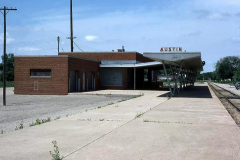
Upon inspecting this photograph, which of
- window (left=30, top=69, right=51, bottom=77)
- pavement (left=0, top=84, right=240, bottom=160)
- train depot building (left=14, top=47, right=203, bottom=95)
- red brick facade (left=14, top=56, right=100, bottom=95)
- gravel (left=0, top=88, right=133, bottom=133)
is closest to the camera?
pavement (left=0, top=84, right=240, bottom=160)

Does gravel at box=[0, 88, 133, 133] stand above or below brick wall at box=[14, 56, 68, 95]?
below

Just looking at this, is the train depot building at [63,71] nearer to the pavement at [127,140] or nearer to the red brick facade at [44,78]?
the red brick facade at [44,78]

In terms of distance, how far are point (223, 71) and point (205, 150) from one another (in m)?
124

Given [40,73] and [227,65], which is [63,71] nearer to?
[40,73]

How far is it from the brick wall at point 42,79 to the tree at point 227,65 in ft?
330

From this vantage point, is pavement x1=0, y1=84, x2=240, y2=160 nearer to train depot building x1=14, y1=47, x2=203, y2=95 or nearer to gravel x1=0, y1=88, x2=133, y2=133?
gravel x1=0, y1=88, x2=133, y2=133

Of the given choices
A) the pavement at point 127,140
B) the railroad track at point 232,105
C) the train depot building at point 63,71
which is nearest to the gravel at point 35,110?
the pavement at point 127,140

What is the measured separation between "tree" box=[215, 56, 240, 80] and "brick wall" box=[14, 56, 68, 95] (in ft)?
330

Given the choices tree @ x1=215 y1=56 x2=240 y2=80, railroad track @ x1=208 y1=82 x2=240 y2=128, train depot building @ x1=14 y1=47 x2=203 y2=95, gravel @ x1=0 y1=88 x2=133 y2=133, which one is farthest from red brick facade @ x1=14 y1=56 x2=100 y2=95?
tree @ x1=215 y1=56 x2=240 y2=80

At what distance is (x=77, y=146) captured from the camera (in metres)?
8.02

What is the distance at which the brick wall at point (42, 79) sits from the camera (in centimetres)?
3275

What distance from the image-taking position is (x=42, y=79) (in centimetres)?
3331

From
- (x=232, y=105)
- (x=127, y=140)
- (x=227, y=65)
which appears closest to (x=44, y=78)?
(x=232, y=105)

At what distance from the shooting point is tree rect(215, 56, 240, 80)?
12344 cm
